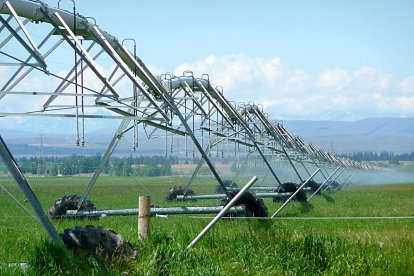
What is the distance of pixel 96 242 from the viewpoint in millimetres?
7930

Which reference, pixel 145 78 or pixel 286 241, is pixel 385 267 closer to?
pixel 286 241

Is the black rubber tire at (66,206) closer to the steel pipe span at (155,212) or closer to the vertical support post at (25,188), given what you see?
the steel pipe span at (155,212)

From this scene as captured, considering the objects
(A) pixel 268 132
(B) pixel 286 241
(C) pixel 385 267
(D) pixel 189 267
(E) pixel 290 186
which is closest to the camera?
(D) pixel 189 267

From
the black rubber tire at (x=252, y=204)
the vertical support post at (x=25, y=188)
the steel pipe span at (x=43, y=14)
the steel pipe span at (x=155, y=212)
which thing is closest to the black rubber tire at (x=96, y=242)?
the vertical support post at (x=25, y=188)

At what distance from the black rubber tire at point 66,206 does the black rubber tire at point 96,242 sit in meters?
7.19

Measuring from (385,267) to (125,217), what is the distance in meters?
8.07

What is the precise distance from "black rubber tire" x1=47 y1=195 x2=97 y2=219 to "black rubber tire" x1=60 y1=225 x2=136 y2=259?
719 centimetres

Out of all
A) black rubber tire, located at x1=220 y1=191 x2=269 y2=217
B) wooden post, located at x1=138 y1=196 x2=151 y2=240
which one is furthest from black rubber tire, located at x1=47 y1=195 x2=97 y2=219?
wooden post, located at x1=138 y1=196 x2=151 y2=240

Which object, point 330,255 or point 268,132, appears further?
point 268,132

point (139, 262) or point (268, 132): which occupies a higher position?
point (268, 132)

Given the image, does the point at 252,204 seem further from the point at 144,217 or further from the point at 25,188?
the point at 25,188

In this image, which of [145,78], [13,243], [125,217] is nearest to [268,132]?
[125,217]

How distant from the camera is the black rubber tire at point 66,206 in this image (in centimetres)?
1534

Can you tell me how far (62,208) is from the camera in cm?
1555
